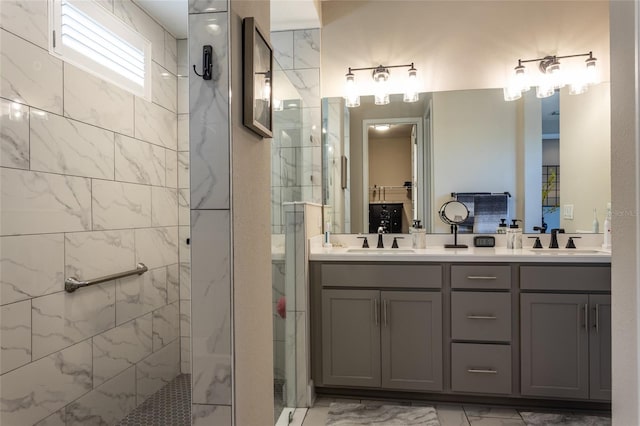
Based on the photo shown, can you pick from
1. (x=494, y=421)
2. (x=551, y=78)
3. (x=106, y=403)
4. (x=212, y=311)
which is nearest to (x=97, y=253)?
(x=106, y=403)

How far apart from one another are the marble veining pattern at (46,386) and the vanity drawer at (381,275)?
50.5 inches

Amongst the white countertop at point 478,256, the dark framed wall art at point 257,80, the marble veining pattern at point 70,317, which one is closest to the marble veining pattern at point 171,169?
the marble veining pattern at point 70,317

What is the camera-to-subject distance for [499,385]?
2.03 meters

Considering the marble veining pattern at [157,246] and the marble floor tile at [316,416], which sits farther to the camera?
the marble veining pattern at [157,246]

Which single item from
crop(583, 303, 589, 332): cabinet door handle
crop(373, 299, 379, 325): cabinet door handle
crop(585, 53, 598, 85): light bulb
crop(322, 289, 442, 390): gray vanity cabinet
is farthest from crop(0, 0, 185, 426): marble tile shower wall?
crop(585, 53, 598, 85): light bulb

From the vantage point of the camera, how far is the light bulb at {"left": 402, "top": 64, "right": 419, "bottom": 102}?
2.57 m

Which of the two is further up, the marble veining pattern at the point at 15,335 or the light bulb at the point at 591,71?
the light bulb at the point at 591,71

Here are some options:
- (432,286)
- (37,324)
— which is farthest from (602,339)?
(37,324)

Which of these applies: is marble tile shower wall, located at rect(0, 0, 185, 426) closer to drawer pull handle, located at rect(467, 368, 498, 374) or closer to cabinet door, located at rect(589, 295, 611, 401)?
drawer pull handle, located at rect(467, 368, 498, 374)

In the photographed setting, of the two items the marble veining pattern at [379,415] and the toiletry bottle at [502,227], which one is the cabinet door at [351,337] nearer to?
the marble veining pattern at [379,415]

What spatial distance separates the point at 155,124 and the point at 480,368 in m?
2.42

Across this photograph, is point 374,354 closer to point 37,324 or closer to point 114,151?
point 37,324

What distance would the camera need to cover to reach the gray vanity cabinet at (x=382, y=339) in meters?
2.09

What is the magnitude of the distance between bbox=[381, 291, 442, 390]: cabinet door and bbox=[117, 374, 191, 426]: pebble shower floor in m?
1.16
